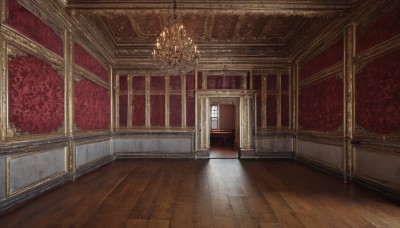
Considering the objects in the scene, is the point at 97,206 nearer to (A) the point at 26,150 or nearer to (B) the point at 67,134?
(A) the point at 26,150

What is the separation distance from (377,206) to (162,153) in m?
5.69

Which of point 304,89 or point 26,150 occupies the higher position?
point 304,89

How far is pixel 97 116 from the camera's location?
20.9 feet

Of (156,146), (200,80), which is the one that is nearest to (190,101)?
(200,80)

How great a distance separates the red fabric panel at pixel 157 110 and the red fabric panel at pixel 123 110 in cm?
79

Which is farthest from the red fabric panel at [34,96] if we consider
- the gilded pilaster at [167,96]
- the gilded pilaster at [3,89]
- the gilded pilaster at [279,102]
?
the gilded pilaster at [279,102]

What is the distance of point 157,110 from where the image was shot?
25.7 ft

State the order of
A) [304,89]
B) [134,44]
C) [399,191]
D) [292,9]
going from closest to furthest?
1. [399,191]
2. [292,9]
3. [304,89]
4. [134,44]

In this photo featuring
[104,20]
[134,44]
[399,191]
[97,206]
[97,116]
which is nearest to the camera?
[97,206]

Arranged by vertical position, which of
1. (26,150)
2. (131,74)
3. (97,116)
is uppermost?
(131,74)

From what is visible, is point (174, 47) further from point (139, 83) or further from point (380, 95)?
point (139, 83)

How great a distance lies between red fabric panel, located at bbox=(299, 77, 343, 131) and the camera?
17.0 feet

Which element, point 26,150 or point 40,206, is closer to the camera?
point 40,206

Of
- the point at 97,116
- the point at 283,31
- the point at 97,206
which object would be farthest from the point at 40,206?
the point at 283,31
